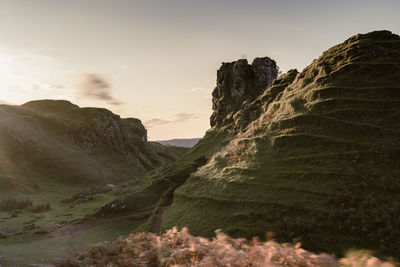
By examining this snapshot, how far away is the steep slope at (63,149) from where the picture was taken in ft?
252

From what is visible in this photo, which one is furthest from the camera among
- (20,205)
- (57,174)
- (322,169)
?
(57,174)

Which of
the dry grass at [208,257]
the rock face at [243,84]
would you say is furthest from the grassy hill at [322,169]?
the rock face at [243,84]

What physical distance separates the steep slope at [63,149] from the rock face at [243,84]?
162 feet

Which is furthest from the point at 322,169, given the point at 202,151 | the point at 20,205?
the point at 20,205

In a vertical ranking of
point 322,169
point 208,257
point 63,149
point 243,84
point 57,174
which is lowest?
point 57,174

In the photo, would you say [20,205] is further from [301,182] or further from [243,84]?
[243,84]

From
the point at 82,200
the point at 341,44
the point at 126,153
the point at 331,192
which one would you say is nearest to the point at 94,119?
the point at 126,153

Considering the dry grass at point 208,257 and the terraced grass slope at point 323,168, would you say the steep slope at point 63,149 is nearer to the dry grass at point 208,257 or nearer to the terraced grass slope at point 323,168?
the terraced grass slope at point 323,168

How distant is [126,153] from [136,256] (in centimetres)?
12202

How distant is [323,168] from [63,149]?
97722 millimetres

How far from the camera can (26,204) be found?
48.3 metres

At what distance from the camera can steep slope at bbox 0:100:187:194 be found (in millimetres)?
76812

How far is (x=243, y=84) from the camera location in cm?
8050

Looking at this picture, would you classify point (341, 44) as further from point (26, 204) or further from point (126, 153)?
point (126, 153)
